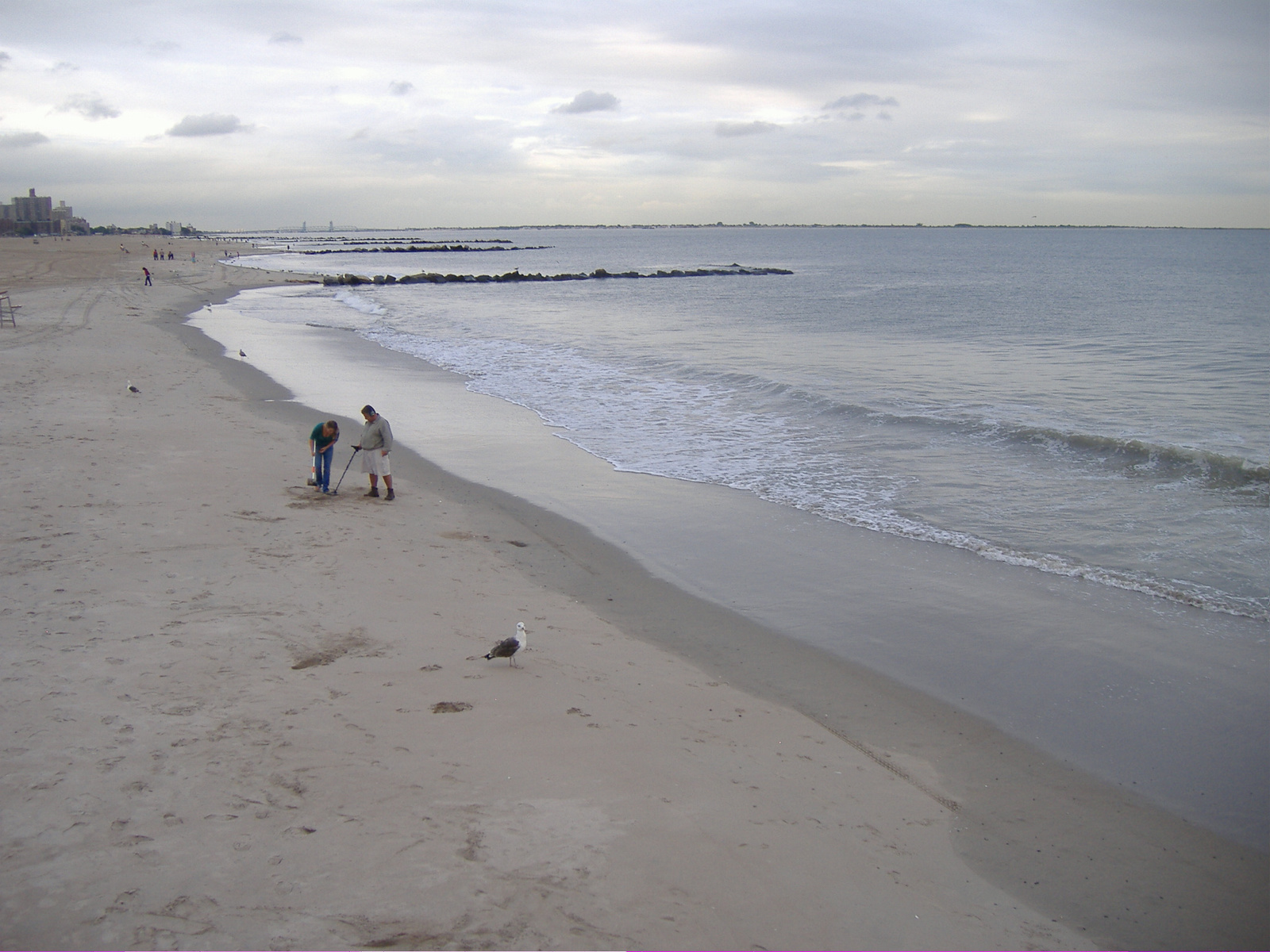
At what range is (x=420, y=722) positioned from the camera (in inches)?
221

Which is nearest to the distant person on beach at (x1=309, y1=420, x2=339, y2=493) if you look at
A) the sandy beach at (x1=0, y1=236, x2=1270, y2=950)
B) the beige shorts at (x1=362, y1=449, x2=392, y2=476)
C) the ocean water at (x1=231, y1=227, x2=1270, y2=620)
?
the beige shorts at (x1=362, y1=449, x2=392, y2=476)

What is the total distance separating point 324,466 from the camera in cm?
1136

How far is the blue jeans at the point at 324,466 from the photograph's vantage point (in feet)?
37.0

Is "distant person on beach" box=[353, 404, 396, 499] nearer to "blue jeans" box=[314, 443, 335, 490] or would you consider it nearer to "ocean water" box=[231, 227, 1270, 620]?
"blue jeans" box=[314, 443, 335, 490]

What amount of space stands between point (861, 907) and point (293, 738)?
12.0 ft

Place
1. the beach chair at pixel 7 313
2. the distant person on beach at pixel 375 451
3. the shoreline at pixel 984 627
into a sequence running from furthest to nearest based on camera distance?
the beach chair at pixel 7 313 < the distant person on beach at pixel 375 451 < the shoreline at pixel 984 627

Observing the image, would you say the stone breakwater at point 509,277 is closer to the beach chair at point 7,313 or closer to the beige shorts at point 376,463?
the beach chair at point 7,313

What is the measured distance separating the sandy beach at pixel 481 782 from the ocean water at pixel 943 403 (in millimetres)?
4912

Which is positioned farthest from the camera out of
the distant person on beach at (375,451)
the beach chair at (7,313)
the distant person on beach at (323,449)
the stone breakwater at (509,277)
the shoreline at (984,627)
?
the stone breakwater at (509,277)

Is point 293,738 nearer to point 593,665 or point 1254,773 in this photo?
point 593,665

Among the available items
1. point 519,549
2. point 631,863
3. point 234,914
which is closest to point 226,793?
point 234,914

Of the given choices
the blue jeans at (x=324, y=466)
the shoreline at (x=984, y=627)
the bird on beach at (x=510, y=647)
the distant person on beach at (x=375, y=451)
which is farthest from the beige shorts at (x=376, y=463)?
the bird on beach at (x=510, y=647)

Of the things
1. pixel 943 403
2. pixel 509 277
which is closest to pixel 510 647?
pixel 943 403

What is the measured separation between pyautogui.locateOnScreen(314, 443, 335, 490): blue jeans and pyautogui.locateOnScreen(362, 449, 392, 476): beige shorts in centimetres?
47
